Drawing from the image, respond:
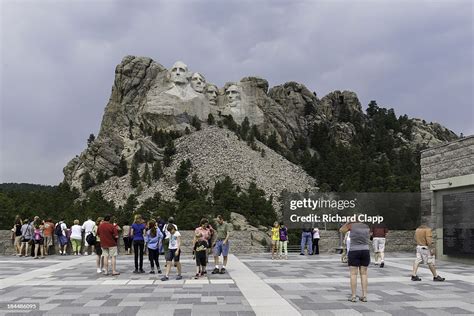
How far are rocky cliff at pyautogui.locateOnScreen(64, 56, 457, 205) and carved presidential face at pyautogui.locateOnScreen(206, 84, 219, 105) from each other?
220 millimetres

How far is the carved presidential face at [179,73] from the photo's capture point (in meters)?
91.9

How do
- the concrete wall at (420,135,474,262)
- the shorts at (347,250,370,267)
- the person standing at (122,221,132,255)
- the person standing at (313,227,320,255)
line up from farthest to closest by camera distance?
the person standing at (313,227,320,255), the person standing at (122,221,132,255), the concrete wall at (420,135,474,262), the shorts at (347,250,370,267)

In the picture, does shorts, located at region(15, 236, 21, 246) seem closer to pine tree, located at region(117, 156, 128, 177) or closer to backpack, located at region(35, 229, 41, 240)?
backpack, located at region(35, 229, 41, 240)

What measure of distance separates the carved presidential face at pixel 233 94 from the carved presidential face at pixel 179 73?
1023 centimetres

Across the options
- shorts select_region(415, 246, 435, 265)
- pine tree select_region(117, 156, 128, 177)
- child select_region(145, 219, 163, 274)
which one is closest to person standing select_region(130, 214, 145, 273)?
child select_region(145, 219, 163, 274)

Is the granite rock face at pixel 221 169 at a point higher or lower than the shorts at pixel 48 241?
higher

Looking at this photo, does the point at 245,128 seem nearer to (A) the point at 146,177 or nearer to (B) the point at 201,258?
(A) the point at 146,177

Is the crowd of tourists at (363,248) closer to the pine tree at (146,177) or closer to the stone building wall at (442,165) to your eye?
the stone building wall at (442,165)

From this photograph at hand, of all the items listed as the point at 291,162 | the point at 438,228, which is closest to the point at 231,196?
the point at 291,162

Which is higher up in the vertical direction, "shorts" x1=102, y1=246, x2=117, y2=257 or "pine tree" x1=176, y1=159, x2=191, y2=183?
"pine tree" x1=176, y1=159, x2=191, y2=183

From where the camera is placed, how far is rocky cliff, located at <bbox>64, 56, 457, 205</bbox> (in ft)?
259

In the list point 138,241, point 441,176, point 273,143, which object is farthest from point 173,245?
point 273,143

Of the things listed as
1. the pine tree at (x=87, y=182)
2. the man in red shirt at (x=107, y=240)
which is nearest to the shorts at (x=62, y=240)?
the man in red shirt at (x=107, y=240)

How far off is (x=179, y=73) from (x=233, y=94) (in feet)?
40.4
